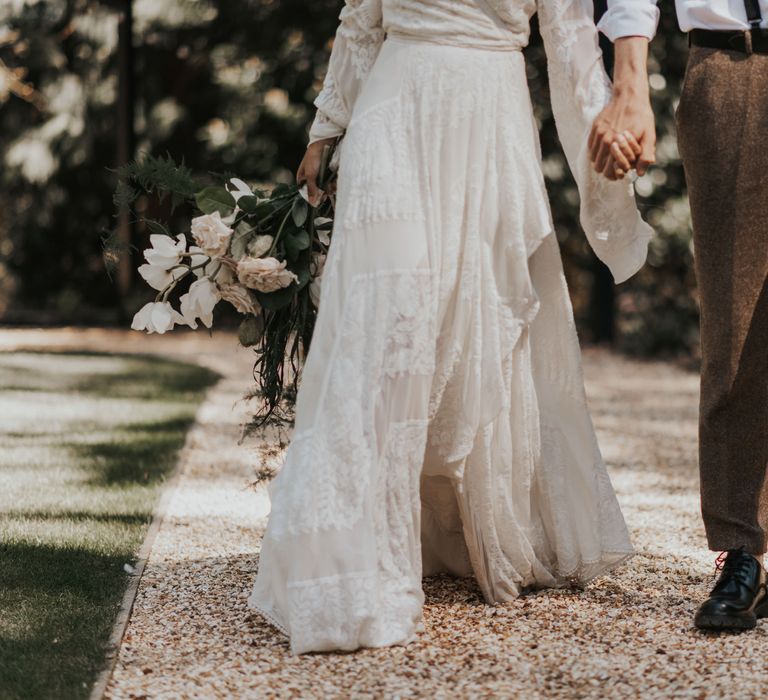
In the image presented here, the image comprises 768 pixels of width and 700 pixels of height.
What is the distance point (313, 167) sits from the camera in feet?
10.0

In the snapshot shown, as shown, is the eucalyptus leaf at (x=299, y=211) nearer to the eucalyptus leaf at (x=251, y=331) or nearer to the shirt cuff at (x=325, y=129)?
the shirt cuff at (x=325, y=129)

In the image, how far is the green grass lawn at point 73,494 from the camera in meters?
2.75

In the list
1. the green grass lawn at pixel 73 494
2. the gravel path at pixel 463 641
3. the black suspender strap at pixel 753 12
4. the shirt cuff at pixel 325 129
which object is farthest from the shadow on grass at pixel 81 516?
the black suspender strap at pixel 753 12

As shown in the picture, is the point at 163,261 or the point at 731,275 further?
the point at 163,261

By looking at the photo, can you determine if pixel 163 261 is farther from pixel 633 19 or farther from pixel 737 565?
pixel 737 565

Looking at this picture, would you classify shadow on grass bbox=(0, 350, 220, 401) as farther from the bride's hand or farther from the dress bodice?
the dress bodice

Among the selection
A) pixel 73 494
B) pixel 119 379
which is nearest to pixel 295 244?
pixel 73 494

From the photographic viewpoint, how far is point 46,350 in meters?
9.98

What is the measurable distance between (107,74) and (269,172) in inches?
96.9

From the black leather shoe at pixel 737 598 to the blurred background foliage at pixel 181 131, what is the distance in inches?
324

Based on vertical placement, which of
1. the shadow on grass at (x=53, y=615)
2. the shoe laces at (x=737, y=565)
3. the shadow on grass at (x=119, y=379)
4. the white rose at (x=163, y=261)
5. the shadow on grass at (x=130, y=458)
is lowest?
the shadow on grass at (x=119, y=379)

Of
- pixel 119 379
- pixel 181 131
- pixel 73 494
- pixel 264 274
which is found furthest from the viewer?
pixel 181 131

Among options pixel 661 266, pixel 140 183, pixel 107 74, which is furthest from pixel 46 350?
pixel 140 183

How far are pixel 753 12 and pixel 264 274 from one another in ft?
4.30
